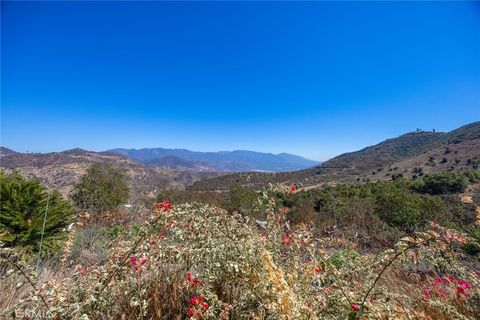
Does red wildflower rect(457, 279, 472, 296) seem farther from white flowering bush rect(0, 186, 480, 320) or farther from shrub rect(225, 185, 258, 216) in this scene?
shrub rect(225, 185, 258, 216)

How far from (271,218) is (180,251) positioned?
134cm

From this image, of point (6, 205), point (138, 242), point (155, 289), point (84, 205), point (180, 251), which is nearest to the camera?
point (138, 242)

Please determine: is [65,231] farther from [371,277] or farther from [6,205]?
[371,277]

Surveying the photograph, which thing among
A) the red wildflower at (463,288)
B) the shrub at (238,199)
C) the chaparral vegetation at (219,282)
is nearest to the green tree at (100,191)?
the shrub at (238,199)

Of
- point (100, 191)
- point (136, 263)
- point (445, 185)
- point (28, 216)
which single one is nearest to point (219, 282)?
point (136, 263)

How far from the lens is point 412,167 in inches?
1860

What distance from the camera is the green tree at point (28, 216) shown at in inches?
184

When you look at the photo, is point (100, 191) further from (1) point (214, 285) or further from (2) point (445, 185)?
(2) point (445, 185)

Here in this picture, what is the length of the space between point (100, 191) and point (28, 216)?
817 centimetres

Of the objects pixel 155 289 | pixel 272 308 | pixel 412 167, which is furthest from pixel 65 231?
pixel 412 167

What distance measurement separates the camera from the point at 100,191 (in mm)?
12750

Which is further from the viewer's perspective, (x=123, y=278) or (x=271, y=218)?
(x=271, y=218)

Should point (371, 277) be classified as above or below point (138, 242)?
below

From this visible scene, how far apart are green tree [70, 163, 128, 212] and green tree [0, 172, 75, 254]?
6.58m
